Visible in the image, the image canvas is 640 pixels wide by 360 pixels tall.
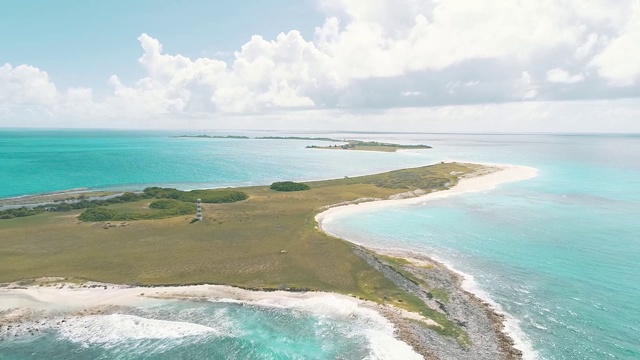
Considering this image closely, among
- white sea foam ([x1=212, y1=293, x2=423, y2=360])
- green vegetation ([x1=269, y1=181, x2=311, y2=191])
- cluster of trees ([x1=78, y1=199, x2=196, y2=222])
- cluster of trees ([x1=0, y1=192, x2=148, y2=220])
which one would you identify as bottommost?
white sea foam ([x1=212, y1=293, x2=423, y2=360])

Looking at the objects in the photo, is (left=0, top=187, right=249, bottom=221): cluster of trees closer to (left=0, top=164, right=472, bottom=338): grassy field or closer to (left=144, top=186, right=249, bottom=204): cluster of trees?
(left=144, top=186, right=249, bottom=204): cluster of trees

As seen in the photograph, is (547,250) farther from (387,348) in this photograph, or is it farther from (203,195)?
(203,195)

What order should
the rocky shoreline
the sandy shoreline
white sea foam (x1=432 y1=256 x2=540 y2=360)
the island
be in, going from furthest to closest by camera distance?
the sandy shoreline
the island
white sea foam (x1=432 y1=256 x2=540 y2=360)
the rocky shoreline

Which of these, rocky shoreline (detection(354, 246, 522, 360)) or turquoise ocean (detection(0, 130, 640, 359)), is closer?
rocky shoreline (detection(354, 246, 522, 360))

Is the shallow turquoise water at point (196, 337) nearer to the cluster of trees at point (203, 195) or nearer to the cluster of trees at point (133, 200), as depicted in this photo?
the cluster of trees at point (133, 200)

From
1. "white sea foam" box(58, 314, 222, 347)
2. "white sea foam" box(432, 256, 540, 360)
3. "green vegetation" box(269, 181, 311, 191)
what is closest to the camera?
"white sea foam" box(432, 256, 540, 360)

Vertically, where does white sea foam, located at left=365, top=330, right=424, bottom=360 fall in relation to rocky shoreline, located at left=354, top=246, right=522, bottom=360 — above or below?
below

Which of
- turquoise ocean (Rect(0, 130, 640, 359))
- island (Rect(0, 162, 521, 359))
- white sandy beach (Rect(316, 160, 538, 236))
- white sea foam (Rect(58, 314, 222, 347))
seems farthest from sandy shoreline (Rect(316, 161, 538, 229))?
white sea foam (Rect(58, 314, 222, 347))

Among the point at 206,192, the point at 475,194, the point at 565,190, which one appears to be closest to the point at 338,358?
the point at 206,192
